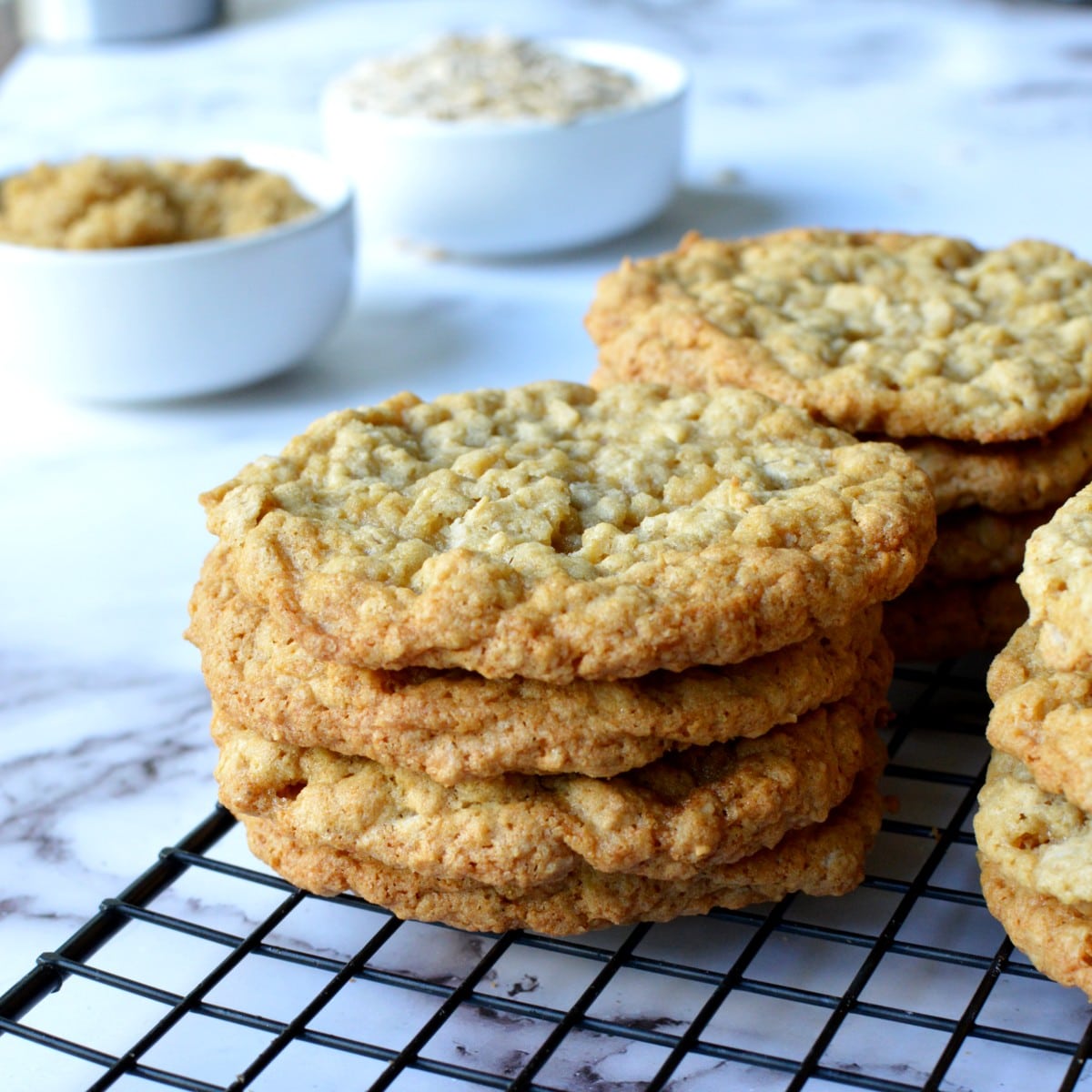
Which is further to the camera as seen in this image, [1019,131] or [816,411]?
[1019,131]

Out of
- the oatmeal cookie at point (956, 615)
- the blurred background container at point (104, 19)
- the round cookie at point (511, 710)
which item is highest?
the round cookie at point (511, 710)

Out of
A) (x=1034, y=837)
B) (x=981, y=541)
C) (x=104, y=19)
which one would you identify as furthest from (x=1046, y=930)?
(x=104, y=19)

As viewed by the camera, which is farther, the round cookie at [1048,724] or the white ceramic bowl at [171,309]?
the white ceramic bowl at [171,309]

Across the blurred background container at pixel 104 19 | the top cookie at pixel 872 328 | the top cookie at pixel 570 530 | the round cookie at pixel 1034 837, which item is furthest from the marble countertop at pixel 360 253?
the round cookie at pixel 1034 837

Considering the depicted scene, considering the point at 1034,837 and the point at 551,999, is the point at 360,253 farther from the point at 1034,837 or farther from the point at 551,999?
the point at 1034,837

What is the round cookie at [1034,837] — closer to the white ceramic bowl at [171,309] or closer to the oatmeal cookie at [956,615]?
the oatmeal cookie at [956,615]

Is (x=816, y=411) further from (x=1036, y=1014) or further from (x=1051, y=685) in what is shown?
(x=1036, y=1014)

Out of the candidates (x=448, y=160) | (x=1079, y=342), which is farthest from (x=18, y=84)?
(x=1079, y=342)
